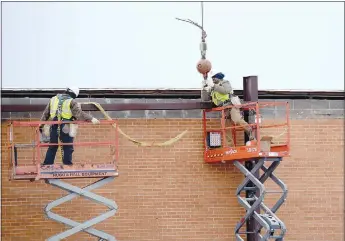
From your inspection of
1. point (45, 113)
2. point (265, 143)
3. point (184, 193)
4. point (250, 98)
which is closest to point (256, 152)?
point (265, 143)

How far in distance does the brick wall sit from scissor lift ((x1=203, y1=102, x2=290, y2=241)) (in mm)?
331

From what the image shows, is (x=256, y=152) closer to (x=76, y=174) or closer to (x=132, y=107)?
(x=132, y=107)

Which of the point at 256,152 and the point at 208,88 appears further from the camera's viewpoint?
the point at 208,88

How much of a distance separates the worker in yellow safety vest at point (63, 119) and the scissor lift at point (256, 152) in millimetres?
3192

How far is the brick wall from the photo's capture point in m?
20.5

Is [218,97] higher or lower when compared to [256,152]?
higher

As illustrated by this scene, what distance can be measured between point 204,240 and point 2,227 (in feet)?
14.6

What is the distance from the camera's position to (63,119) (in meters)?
19.1

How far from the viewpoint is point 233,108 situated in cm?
2039

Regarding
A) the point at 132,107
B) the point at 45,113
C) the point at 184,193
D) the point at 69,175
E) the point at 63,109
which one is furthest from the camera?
the point at 184,193

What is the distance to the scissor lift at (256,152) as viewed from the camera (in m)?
19.7

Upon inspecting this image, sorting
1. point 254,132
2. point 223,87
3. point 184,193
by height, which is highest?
point 223,87

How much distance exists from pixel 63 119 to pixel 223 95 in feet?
Result: 12.1

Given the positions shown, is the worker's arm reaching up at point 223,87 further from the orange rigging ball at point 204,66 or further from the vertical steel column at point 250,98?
the vertical steel column at point 250,98
